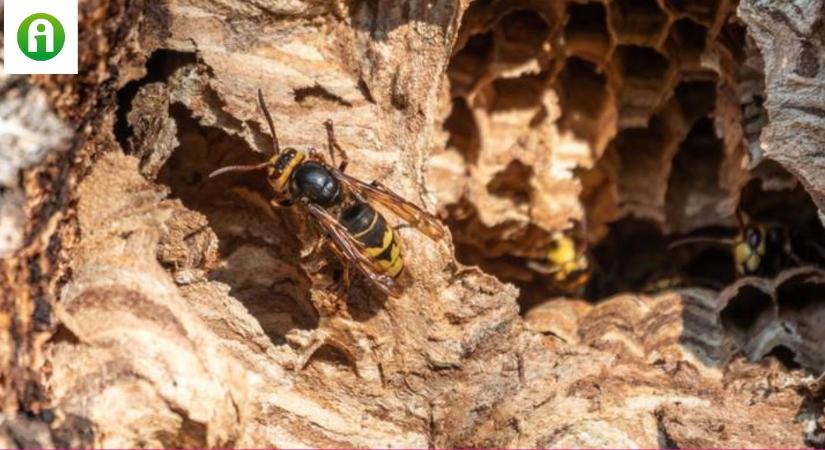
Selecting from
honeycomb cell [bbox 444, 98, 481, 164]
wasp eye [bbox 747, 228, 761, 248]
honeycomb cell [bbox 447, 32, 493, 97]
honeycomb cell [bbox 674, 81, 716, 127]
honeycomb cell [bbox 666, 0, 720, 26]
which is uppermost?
honeycomb cell [bbox 666, 0, 720, 26]

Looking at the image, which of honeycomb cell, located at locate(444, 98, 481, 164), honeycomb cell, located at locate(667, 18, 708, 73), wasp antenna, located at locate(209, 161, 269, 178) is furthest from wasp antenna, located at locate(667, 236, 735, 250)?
wasp antenna, located at locate(209, 161, 269, 178)

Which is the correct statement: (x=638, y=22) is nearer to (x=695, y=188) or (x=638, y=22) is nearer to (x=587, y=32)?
(x=587, y=32)

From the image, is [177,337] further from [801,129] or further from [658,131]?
[658,131]

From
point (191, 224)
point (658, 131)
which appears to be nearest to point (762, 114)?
point (658, 131)

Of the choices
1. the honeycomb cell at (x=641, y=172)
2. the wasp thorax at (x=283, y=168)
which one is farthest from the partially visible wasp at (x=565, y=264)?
the wasp thorax at (x=283, y=168)

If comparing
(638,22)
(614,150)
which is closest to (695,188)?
(614,150)

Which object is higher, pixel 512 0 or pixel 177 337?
pixel 512 0

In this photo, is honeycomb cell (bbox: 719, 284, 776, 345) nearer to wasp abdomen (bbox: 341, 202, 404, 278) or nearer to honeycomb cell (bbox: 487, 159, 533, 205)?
honeycomb cell (bbox: 487, 159, 533, 205)

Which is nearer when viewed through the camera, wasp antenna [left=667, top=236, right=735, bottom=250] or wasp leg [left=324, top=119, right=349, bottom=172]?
wasp leg [left=324, top=119, right=349, bottom=172]
